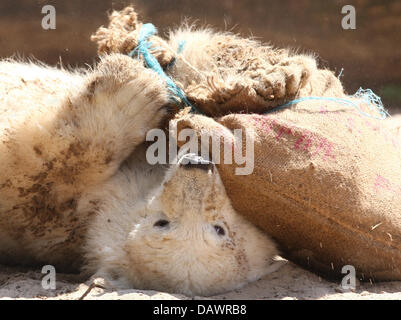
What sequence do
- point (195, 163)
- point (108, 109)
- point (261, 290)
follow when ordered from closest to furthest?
1. point (195, 163)
2. point (261, 290)
3. point (108, 109)

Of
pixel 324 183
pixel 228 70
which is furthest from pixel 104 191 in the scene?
pixel 324 183

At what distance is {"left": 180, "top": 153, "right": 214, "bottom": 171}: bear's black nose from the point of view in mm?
2371

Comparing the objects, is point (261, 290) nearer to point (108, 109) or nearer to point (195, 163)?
point (195, 163)

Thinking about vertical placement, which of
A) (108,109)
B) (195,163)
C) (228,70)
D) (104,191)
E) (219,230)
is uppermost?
(228,70)

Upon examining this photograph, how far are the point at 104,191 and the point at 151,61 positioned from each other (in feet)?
2.27

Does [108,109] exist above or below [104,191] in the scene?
above

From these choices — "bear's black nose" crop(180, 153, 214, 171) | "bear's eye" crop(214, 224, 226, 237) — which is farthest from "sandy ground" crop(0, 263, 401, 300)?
"bear's black nose" crop(180, 153, 214, 171)

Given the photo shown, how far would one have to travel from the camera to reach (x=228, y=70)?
273cm

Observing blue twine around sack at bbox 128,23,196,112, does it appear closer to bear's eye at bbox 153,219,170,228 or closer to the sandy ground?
bear's eye at bbox 153,219,170,228

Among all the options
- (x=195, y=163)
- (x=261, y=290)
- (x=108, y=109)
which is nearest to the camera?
(x=195, y=163)

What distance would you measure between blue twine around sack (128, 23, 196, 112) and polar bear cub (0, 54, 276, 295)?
4 centimetres

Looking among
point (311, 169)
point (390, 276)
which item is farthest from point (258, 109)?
point (390, 276)

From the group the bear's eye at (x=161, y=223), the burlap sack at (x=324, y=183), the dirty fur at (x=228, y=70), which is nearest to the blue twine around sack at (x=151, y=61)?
the dirty fur at (x=228, y=70)
